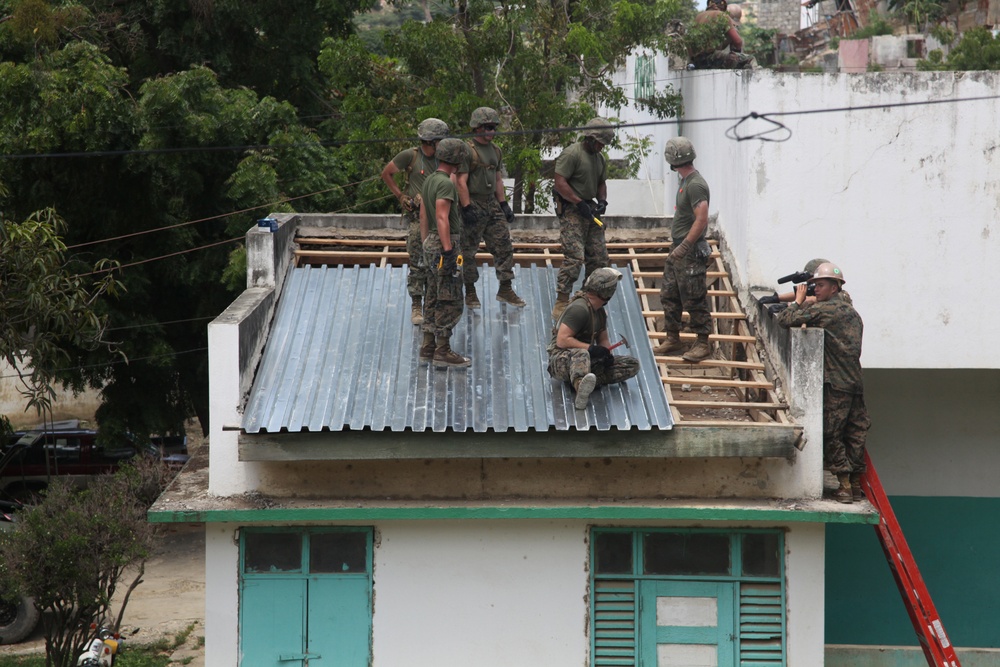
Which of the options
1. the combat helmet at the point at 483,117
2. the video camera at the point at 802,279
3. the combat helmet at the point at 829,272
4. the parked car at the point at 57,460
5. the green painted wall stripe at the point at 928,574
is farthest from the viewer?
the parked car at the point at 57,460

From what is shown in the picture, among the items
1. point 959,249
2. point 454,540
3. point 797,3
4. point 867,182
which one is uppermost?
point 797,3

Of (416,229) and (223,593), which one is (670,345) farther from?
(223,593)

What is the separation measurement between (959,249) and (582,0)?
26.3ft

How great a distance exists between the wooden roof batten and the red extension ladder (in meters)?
1.05

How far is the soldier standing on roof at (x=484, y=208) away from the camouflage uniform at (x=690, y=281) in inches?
62.3

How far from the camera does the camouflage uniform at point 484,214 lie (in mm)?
11094

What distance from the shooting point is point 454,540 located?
9719 millimetres

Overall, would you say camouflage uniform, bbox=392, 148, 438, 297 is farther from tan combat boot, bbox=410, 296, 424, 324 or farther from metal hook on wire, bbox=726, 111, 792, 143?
metal hook on wire, bbox=726, 111, 792, 143

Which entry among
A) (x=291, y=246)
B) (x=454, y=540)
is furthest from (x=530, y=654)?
(x=291, y=246)

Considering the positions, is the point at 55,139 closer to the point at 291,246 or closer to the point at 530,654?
the point at 291,246

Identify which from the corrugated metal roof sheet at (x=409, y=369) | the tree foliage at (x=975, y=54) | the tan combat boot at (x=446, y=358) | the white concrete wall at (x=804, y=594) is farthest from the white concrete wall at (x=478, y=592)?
the tree foliage at (x=975, y=54)

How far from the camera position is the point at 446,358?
10.5 metres

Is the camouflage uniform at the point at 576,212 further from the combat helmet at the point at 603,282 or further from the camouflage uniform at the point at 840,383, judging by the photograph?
the camouflage uniform at the point at 840,383

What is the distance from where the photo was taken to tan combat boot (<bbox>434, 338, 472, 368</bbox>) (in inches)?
411
